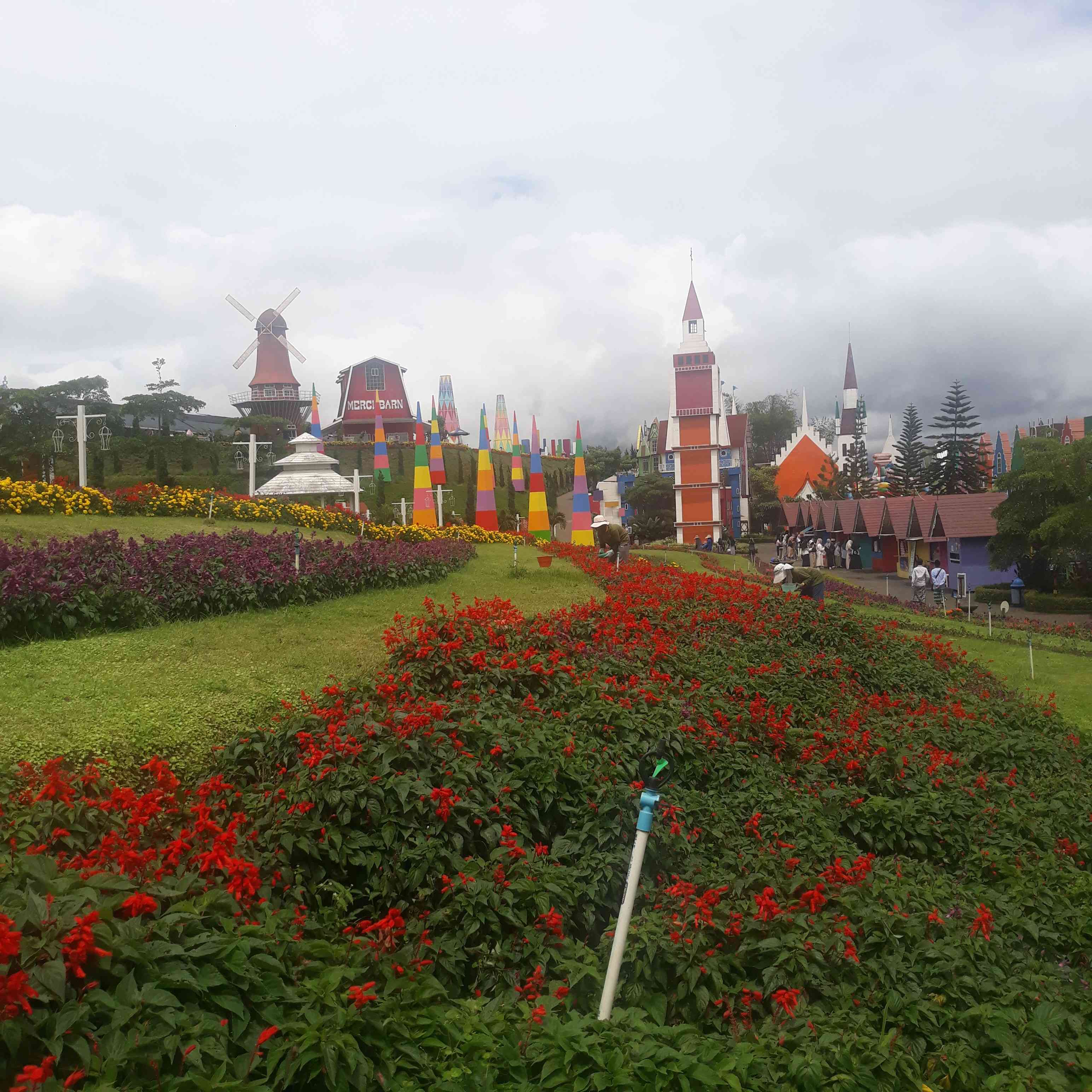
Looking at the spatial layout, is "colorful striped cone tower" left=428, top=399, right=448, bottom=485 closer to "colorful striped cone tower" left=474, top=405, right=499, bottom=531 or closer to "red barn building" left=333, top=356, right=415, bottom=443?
"colorful striped cone tower" left=474, top=405, right=499, bottom=531

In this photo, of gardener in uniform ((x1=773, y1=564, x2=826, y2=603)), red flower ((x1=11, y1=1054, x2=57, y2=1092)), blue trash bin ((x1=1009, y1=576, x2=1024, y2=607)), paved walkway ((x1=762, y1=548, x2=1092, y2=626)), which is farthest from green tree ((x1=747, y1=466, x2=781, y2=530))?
red flower ((x1=11, y1=1054, x2=57, y2=1092))

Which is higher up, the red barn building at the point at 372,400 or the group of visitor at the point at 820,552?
the red barn building at the point at 372,400

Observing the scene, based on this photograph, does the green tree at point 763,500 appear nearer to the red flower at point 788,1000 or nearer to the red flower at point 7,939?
the red flower at point 788,1000

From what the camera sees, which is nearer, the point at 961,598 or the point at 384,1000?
the point at 384,1000

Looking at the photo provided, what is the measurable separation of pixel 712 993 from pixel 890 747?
10.8 feet

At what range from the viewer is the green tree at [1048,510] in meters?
21.0

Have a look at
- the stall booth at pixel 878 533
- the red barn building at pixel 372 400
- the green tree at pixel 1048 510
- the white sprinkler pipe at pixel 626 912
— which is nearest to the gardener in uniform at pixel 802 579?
the green tree at pixel 1048 510

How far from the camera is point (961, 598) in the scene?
23.1m

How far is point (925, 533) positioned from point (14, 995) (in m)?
29.4

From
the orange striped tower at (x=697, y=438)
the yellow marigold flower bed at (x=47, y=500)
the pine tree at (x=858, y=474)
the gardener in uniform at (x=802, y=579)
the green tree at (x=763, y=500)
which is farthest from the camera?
the green tree at (x=763, y=500)

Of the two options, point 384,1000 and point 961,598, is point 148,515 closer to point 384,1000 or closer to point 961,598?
point 384,1000

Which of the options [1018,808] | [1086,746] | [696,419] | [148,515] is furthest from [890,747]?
[696,419]

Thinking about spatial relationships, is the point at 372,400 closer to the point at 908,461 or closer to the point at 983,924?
the point at 908,461

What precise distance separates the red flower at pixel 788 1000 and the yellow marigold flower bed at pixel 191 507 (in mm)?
11872
